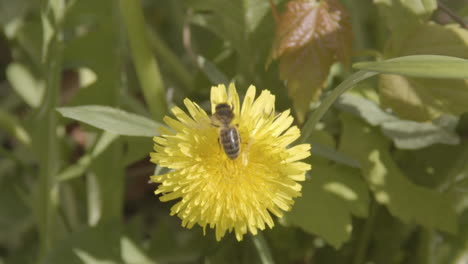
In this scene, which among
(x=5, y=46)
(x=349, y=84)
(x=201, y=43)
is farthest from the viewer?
(x=5, y=46)

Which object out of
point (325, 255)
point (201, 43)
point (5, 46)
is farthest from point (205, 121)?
point (5, 46)

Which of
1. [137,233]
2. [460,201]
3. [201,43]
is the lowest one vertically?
[460,201]

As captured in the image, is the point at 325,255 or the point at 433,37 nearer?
the point at 433,37

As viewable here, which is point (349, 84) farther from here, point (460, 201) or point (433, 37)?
point (460, 201)

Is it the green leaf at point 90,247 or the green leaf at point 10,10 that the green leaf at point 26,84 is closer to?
the green leaf at point 10,10

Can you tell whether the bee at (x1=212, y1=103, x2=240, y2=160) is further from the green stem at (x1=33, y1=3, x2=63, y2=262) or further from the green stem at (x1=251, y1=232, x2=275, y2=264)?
the green stem at (x1=33, y1=3, x2=63, y2=262)

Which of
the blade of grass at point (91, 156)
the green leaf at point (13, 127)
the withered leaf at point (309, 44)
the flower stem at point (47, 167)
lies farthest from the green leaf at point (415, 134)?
the green leaf at point (13, 127)

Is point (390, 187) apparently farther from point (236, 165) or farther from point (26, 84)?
point (26, 84)

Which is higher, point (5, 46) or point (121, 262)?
point (5, 46)
